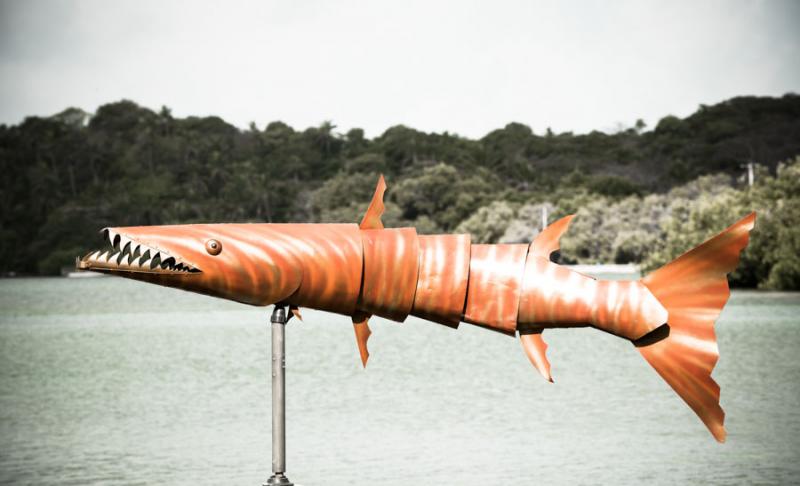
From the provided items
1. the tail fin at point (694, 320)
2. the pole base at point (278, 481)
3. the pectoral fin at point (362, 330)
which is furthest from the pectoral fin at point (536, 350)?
the pole base at point (278, 481)

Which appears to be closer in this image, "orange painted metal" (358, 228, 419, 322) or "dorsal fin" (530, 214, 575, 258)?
"orange painted metal" (358, 228, 419, 322)

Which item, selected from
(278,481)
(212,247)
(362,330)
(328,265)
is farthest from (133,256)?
(278,481)

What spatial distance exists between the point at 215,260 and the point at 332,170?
92509mm

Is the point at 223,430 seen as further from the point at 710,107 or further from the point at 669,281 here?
the point at 710,107

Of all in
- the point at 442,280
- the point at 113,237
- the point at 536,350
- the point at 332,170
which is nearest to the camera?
the point at 113,237

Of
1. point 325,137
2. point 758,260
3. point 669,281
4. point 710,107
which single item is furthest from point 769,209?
point 325,137

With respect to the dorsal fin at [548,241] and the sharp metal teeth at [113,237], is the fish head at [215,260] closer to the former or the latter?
the sharp metal teeth at [113,237]

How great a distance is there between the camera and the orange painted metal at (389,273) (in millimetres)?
4629

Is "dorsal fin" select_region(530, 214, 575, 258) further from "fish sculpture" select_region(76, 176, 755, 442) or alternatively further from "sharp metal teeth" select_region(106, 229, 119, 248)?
"sharp metal teeth" select_region(106, 229, 119, 248)

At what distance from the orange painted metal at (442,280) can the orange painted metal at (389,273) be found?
35 mm

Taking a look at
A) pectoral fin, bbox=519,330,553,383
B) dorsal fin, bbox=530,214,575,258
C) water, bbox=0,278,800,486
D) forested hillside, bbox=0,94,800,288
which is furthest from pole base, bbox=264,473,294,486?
forested hillside, bbox=0,94,800,288

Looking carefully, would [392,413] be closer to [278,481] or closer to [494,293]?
[278,481]

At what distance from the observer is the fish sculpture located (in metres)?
4.55

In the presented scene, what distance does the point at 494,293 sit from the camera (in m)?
4.71
